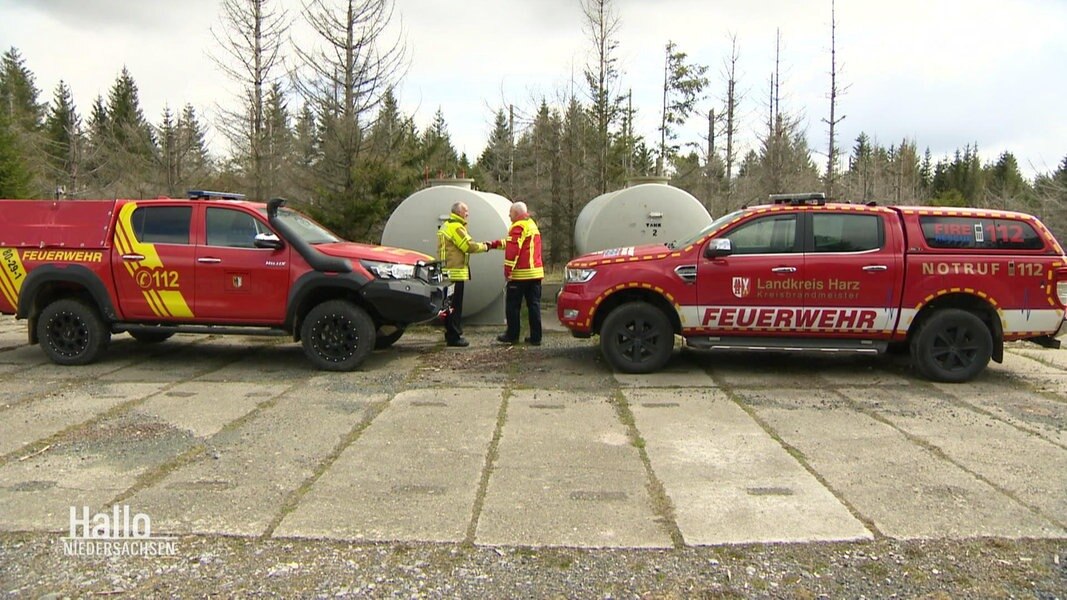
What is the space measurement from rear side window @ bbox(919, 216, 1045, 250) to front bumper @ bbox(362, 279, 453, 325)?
17.3 ft

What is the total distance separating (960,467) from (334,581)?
4.18m

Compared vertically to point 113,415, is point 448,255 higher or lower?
higher

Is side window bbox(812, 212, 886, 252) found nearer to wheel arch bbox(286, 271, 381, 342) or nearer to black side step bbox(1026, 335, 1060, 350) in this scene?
black side step bbox(1026, 335, 1060, 350)

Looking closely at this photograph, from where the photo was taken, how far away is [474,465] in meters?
5.18

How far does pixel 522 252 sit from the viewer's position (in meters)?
9.64

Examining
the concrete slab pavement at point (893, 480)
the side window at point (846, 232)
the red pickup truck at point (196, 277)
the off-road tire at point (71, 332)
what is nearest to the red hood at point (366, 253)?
the red pickup truck at point (196, 277)

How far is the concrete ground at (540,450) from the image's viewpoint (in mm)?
4207

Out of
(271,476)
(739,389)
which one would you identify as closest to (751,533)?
(271,476)

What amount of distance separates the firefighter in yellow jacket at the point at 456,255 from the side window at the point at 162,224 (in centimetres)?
306

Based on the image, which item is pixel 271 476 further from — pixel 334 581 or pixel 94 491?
pixel 334 581

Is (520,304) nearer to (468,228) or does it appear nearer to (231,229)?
(468,228)

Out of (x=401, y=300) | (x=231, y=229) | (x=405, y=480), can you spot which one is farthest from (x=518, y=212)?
(x=405, y=480)

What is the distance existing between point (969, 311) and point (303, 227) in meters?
7.28

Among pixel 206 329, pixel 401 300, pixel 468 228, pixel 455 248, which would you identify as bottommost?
pixel 206 329
